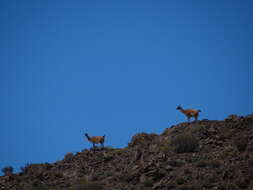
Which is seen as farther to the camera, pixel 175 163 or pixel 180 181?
pixel 175 163

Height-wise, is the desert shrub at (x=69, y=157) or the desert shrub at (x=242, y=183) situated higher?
the desert shrub at (x=69, y=157)

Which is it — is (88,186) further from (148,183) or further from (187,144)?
(187,144)

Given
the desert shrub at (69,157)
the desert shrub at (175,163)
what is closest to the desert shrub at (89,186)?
the desert shrub at (175,163)

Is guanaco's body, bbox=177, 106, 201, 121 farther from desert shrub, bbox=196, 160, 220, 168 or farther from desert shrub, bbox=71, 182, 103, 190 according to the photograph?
desert shrub, bbox=71, 182, 103, 190

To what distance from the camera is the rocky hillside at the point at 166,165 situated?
1803cm

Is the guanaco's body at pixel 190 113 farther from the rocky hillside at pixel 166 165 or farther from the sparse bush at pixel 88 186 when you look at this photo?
the sparse bush at pixel 88 186

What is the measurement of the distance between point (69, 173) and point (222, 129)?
38.3 feet

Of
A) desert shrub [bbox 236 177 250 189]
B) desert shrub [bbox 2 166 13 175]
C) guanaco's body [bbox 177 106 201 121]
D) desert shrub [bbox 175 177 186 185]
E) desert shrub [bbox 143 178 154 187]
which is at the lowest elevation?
desert shrub [bbox 236 177 250 189]

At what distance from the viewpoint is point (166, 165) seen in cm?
2012

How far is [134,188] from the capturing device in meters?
18.3

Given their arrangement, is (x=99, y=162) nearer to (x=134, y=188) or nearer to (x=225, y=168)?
(x=134, y=188)

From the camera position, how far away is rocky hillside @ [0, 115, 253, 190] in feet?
59.2

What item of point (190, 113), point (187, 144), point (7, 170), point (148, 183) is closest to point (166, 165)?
point (148, 183)

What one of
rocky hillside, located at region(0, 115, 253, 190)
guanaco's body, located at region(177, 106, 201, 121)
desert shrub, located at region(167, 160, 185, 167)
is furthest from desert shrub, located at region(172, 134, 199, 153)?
guanaco's body, located at region(177, 106, 201, 121)
